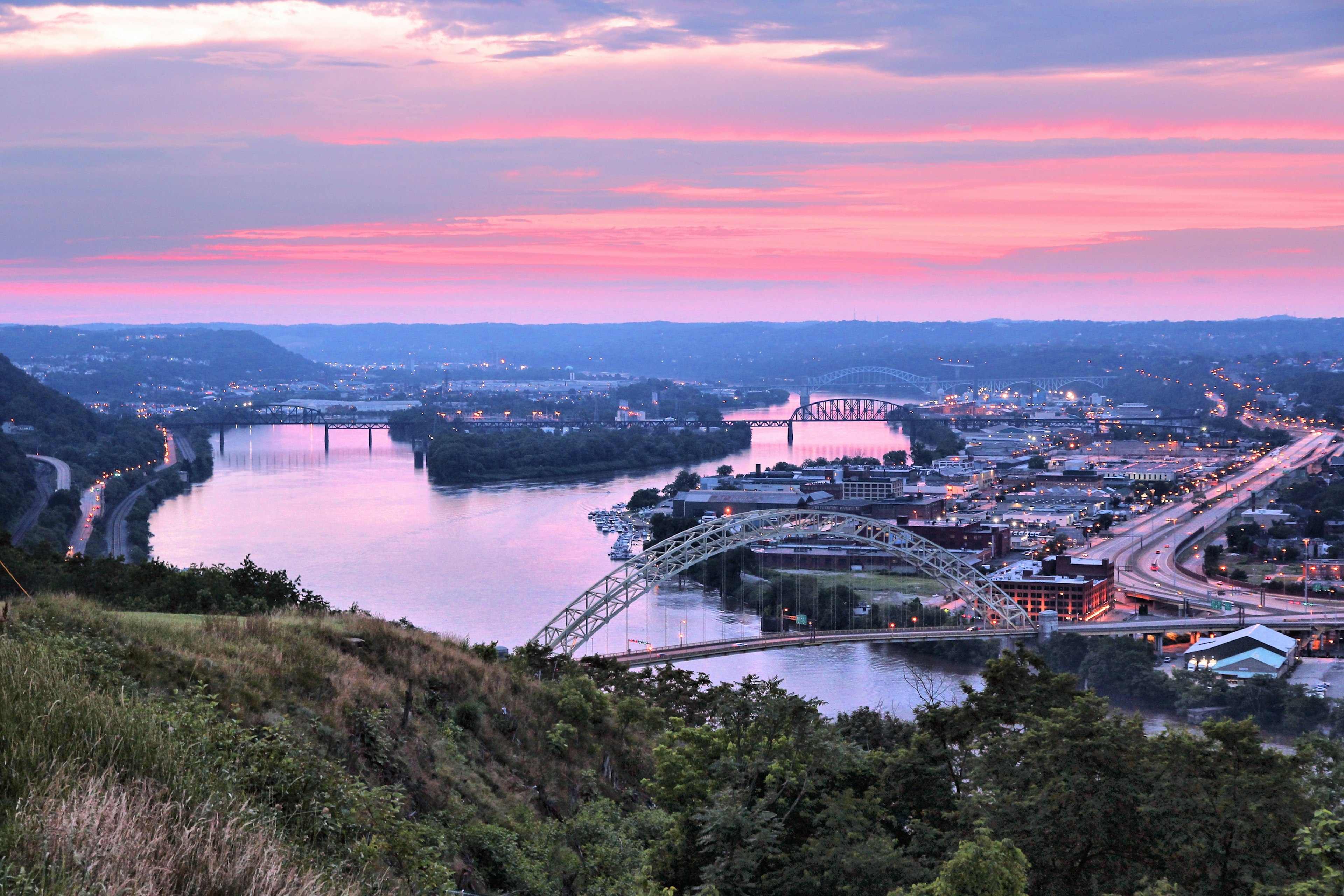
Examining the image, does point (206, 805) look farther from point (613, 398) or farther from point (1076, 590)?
point (613, 398)

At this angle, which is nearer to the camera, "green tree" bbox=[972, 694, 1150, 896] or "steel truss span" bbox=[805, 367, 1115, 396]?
"green tree" bbox=[972, 694, 1150, 896]

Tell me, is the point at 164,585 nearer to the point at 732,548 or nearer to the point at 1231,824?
the point at 1231,824

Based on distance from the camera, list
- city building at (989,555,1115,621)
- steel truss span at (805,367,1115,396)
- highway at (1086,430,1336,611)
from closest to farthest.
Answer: city building at (989,555,1115,621), highway at (1086,430,1336,611), steel truss span at (805,367,1115,396)

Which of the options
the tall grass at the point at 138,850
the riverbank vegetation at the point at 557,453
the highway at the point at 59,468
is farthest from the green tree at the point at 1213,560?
the tall grass at the point at 138,850

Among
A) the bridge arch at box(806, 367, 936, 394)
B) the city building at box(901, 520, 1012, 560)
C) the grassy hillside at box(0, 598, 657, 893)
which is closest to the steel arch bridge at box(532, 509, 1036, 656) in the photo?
the city building at box(901, 520, 1012, 560)

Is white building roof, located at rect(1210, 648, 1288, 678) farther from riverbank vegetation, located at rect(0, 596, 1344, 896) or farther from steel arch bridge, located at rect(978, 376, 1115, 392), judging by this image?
steel arch bridge, located at rect(978, 376, 1115, 392)
